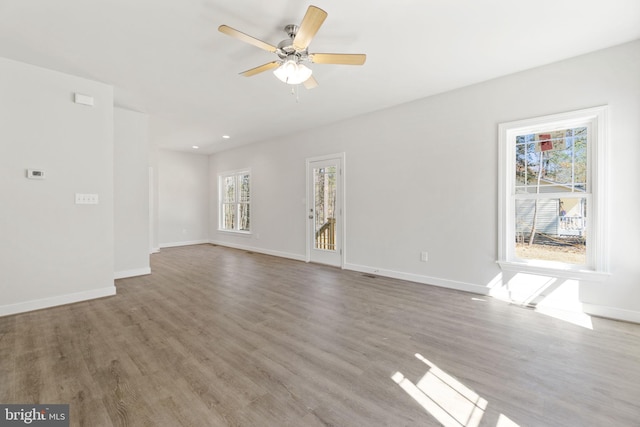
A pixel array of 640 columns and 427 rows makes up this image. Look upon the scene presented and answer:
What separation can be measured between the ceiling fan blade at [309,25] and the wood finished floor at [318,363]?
8.28ft

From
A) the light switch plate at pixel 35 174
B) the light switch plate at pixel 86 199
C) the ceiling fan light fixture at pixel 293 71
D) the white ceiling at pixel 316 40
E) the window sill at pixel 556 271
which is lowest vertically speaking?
the window sill at pixel 556 271

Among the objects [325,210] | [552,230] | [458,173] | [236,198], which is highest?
[458,173]

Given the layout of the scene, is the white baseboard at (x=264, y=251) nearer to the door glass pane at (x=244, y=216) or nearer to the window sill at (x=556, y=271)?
the door glass pane at (x=244, y=216)

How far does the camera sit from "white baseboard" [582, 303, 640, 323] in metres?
2.70

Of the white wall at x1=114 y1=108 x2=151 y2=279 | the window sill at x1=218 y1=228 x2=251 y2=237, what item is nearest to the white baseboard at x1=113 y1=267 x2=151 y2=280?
the white wall at x1=114 y1=108 x2=151 y2=279

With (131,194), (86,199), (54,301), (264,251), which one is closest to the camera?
(54,301)

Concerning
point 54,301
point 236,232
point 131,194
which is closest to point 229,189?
point 236,232

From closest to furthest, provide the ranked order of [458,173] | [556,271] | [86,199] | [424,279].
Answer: [556,271] < [86,199] < [458,173] < [424,279]

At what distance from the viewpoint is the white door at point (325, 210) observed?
17.1ft

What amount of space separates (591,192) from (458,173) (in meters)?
1.36

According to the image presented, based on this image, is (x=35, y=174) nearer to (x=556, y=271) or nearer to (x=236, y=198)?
(x=236, y=198)

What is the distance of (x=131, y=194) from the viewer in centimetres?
458

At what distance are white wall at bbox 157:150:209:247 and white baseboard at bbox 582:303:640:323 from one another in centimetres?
867

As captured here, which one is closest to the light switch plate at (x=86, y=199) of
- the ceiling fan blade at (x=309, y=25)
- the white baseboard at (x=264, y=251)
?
the ceiling fan blade at (x=309, y=25)
